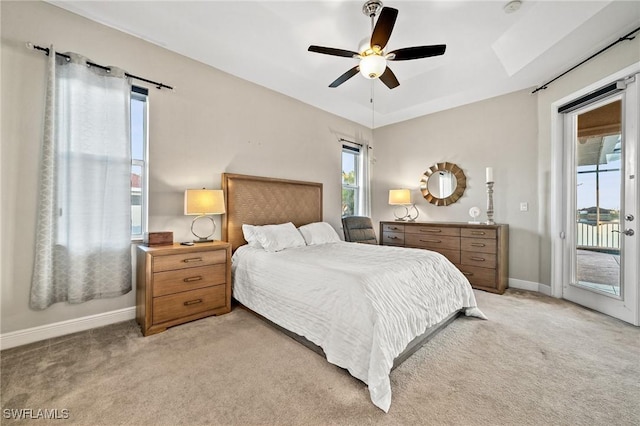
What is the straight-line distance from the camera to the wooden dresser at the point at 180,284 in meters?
2.34

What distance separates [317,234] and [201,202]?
5.20ft

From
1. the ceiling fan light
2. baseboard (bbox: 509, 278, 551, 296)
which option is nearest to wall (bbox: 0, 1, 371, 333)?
the ceiling fan light

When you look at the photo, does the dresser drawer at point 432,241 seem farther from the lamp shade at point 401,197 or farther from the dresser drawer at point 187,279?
the dresser drawer at point 187,279

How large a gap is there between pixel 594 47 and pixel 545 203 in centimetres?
183

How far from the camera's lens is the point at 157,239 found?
8.75ft

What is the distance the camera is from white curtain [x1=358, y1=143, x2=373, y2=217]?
5.49 meters

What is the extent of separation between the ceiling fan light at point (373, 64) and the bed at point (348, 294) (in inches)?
66.9

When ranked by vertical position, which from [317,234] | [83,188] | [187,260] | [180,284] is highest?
[83,188]

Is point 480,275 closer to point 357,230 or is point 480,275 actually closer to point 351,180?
point 357,230

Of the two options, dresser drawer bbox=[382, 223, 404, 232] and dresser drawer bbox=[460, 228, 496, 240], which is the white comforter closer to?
dresser drawer bbox=[460, 228, 496, 240]

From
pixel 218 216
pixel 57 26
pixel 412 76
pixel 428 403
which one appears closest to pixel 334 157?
pixel 412 76

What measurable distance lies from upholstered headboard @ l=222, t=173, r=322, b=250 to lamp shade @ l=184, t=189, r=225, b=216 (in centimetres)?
46

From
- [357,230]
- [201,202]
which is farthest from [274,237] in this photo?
[357,230]

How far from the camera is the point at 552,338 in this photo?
2.31 metres
